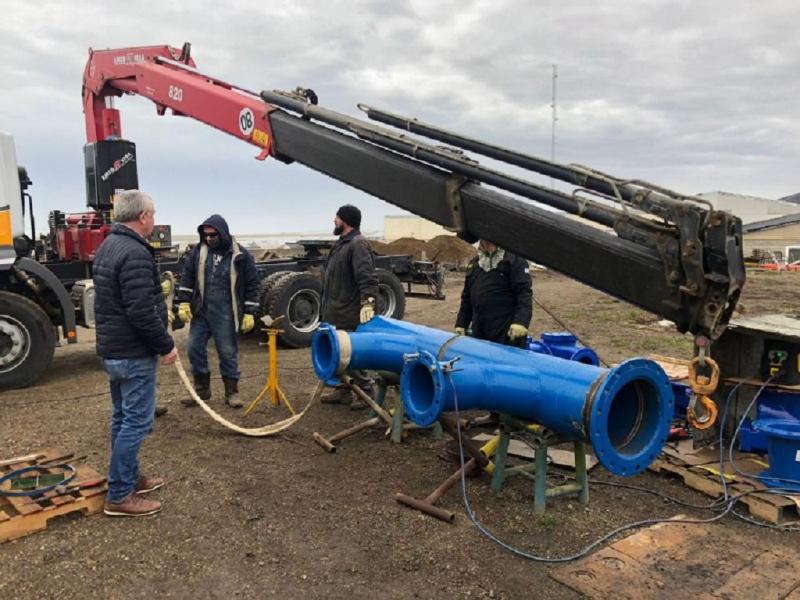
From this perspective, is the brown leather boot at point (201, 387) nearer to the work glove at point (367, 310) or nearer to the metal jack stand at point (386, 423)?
the metal jack stand at point (386, 423)

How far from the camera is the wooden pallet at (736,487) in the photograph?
3.97 metres

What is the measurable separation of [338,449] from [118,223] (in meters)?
2.42

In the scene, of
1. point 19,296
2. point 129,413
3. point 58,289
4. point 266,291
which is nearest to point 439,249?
point 266,291

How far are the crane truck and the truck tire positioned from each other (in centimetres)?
302

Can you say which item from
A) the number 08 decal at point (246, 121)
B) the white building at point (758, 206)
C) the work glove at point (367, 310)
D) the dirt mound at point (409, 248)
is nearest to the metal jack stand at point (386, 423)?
the work glove at point (367, 310)

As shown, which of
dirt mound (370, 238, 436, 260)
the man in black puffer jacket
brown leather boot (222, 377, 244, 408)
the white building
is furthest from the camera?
the white building

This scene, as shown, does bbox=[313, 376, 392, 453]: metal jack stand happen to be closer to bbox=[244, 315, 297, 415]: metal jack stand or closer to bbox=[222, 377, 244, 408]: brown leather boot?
bbox=[244, 315, 297, 415]: metal jack stand

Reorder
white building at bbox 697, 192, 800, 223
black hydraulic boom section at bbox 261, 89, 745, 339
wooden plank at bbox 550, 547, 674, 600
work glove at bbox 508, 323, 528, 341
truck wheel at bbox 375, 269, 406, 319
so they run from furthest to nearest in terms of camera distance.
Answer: white building at bbox 697, 192, 800, 223
truck wheel at bbox 375, 269, 406, 319
work glove at bbox 508, 323, 528, 341
wooden plank at bbox 550, 547, 674, 600
black hydraulic boom section at bbox 261, 89, 745, 339

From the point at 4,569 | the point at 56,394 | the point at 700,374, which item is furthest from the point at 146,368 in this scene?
the point at 56,394

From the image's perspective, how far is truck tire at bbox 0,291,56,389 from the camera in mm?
6801

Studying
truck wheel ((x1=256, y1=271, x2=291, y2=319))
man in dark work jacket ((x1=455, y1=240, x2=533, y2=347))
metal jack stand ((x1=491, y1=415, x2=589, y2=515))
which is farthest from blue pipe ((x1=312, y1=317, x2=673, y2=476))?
truck wheel ((x1=256, y1=271, x2=291, y2=319))

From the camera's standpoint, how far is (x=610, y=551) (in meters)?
3.51

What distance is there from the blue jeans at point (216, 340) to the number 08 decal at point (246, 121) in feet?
5.46

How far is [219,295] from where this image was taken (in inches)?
236
